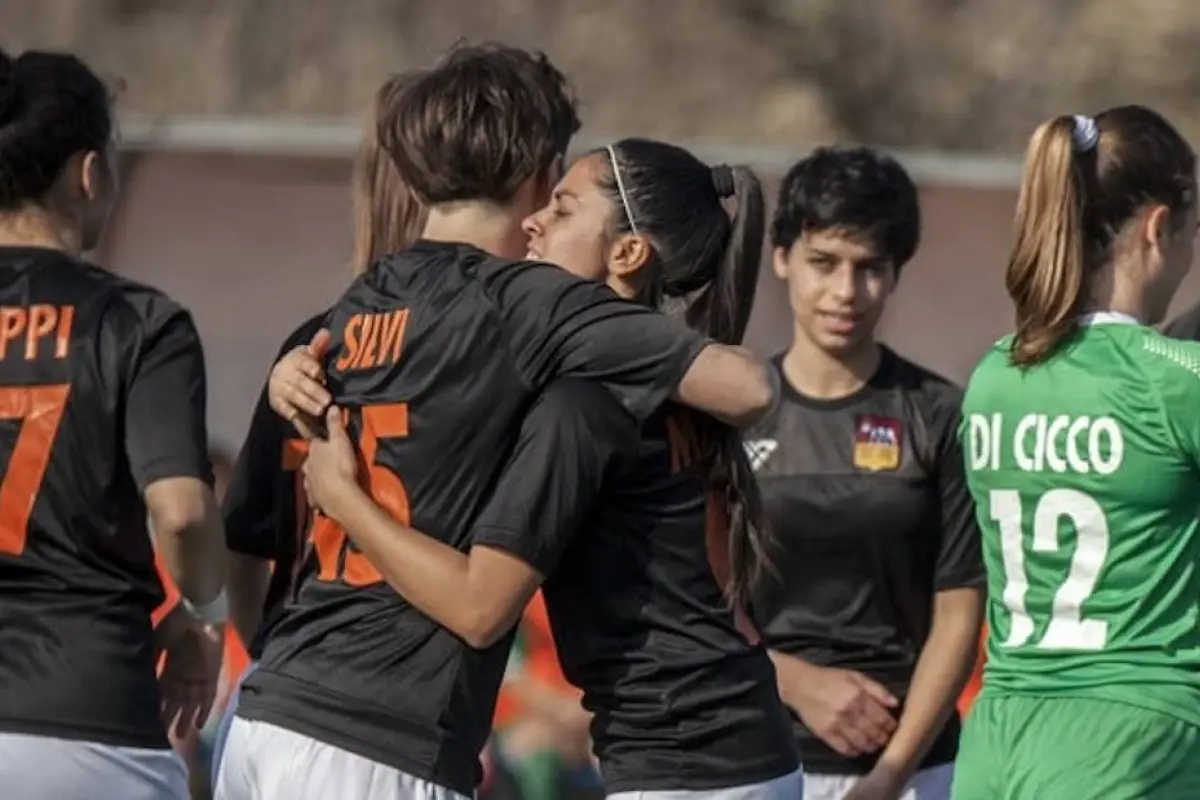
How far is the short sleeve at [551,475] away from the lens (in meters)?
3.81

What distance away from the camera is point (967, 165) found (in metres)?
8.28

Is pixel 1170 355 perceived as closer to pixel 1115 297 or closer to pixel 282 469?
pixel 1115 297

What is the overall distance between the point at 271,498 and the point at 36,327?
1.91ft

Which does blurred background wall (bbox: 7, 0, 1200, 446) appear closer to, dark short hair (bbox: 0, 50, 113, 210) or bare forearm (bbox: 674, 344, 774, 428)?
dark short hair (bbox: 0, 50, 113, 210)

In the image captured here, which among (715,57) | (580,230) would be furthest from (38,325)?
(715,57)

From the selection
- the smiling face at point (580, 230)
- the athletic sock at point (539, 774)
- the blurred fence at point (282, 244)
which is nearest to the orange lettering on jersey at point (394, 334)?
the smiling face at point (580, 230)

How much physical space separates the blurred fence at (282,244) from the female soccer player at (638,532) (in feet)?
11.6

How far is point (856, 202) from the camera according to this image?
5.46m

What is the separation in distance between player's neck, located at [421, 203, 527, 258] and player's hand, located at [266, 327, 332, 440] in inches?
9.6

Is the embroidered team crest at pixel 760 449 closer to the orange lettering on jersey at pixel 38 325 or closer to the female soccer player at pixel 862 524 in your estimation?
the female soccer player at pixel 862 524

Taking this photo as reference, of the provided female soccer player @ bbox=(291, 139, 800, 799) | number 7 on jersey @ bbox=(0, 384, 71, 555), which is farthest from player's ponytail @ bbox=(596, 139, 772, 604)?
number 7 on jersey @ bbox=(0, 384, 71, 555)

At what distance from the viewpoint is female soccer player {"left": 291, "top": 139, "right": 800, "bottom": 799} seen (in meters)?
3.82

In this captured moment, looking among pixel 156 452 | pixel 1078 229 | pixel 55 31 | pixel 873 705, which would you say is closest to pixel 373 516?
pixel 156 452

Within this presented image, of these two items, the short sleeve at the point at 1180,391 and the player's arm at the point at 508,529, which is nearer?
the player's arm at the point at 508,529
